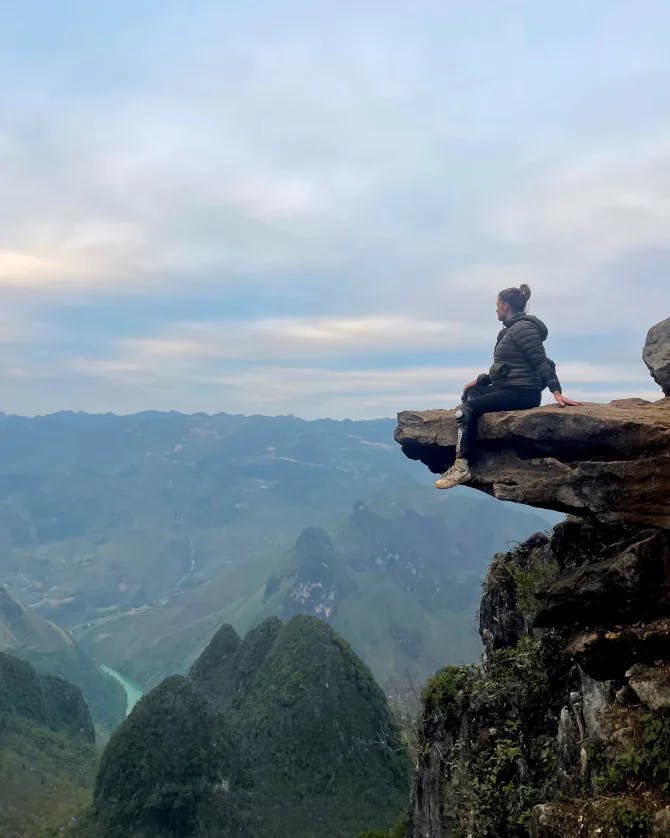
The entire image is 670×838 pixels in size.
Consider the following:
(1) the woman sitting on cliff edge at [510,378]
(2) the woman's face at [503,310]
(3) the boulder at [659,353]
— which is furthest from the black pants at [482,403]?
(3) the boulder at [659,353]

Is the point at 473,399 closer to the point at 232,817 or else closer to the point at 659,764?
the point at 659,764

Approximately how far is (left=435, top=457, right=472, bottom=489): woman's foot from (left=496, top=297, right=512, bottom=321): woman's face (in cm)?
411

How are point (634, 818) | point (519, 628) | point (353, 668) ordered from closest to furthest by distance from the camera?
point (634, 818), point (519, 628), point (353, 668)

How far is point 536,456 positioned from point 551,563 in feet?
12.0

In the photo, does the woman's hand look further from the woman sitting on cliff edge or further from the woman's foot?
the woman's foot

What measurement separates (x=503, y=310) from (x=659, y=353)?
4448 millimetres

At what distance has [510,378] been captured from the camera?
51.4 ft

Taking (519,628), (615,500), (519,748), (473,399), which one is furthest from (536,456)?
(519,748)

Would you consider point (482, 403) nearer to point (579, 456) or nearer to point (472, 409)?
point (472, 409)

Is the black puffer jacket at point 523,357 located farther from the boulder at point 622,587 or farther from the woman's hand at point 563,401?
the boulder at point 622,587

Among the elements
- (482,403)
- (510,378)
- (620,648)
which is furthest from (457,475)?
(620,648)

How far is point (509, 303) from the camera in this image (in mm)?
15617

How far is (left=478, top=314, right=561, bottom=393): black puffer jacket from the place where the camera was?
14977 millimetres

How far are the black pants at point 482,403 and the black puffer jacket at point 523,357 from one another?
23cm
